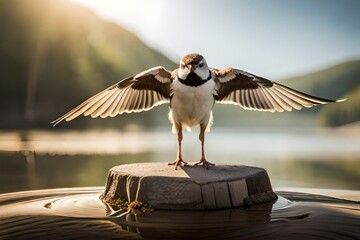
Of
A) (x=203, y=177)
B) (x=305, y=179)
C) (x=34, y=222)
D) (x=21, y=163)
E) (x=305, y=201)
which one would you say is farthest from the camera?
(x=21, y=163)

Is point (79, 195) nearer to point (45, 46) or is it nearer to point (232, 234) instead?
point (232, 234)

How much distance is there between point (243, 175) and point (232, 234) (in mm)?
1786

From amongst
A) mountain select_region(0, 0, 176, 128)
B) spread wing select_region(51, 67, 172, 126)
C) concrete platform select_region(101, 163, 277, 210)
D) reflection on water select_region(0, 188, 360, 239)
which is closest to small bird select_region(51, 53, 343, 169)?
spread wing select_region(51, 67, 172, 126)

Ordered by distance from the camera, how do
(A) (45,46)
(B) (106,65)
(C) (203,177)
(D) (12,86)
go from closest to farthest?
(C) (203,177)
(D) (12,86)
(A) (45,46)
(B) (106,65)

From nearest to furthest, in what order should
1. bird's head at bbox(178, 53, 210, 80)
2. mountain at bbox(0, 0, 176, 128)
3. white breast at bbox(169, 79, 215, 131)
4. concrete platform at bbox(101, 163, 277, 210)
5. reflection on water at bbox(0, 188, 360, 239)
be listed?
reflection on water at bbox(0, 188, 360, 239) → concrete platform at bbox(101, 163, 277, 210) → bird's head at bbox(178, 53, 210, 80) → white breast at bbox(169, 79, 215, 131) → mountain at bbox(0, 0, 176, 128)

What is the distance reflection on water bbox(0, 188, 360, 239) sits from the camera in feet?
23.8

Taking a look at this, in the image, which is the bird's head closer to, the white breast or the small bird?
the small bird

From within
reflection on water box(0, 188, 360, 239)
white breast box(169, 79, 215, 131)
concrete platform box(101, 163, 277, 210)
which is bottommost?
reflection on water box(0, 188, 360, 239)

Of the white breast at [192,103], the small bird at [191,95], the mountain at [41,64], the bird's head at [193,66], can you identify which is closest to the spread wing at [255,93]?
the small bird at [191,95]

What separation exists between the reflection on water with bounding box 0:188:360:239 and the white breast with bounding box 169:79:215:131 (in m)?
1.71

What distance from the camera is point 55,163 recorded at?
21.3m

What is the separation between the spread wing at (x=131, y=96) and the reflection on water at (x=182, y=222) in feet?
5.58

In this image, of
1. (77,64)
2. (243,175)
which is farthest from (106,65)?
(243,175)

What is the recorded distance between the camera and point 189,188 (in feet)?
27.4
